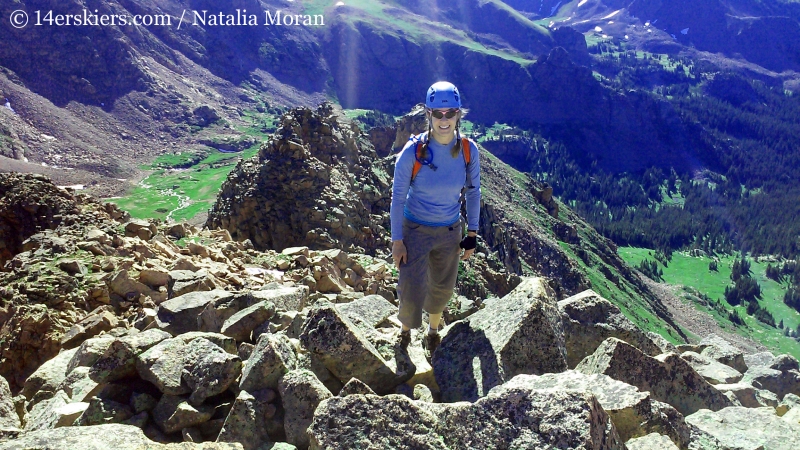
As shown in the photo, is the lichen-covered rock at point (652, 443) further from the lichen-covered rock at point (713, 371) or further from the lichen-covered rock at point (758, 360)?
the lichen-covered rock at point (758, 360)

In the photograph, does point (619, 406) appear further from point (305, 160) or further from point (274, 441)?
point (305, 160)

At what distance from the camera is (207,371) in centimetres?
854

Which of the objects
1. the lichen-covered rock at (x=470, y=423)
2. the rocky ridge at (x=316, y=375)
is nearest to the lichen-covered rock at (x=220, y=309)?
the rocky ridge at (x=316, y=375)

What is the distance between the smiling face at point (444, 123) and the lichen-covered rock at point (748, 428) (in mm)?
6187

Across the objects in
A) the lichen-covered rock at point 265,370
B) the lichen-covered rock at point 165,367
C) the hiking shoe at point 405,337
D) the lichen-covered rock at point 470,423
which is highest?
the lichen-covered rock at point 470,423

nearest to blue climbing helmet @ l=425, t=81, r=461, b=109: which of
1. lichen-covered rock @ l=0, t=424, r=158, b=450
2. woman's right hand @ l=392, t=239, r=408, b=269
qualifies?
woman's right hand @ l=392, t=239, r=408, b=269

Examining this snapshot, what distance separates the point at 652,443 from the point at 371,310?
24.4 feet

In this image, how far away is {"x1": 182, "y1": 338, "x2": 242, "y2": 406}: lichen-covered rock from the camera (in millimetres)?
8375

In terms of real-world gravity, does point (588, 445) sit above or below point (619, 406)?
above

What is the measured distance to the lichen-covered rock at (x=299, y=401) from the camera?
25.0ft

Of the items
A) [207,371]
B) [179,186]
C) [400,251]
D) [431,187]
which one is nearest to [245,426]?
[207,371]

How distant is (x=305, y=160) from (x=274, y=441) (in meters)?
26.1

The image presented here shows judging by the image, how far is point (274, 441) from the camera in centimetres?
787

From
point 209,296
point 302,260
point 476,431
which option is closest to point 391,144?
point 302,260
